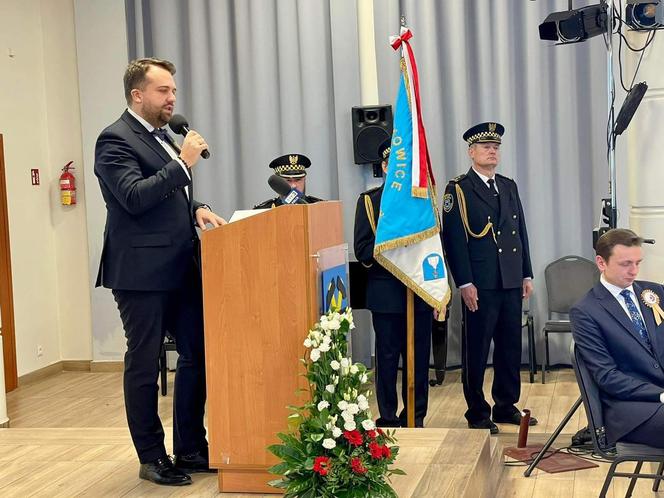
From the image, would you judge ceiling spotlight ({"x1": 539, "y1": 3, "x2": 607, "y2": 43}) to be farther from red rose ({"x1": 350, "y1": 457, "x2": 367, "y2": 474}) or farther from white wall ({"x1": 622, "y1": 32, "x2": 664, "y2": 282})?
red rose ({"x1": 350, "y1": 457, "x2": 367, "y2": 474})

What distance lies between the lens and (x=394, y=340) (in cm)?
556

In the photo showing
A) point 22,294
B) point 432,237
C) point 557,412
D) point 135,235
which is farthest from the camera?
point 22,294

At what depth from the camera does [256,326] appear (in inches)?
132

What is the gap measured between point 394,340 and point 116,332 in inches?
130

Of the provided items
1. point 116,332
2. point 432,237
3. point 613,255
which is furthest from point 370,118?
point 613,255

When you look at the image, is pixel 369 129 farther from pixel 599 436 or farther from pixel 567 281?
pixel 599 436

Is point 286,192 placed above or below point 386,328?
above

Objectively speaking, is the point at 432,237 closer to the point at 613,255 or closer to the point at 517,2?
the point at 613,255

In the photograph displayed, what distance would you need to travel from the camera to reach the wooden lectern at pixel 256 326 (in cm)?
328

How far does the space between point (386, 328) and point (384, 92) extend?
2.52m

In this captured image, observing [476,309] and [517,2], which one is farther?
[517,2]

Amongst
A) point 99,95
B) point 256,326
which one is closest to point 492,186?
point 256,326

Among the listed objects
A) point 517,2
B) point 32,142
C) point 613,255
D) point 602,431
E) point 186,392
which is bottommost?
point 602,431

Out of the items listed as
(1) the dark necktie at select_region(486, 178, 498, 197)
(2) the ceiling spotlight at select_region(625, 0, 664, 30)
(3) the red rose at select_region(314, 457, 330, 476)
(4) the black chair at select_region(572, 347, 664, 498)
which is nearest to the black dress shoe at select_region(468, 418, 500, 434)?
(1) the dark necktie at select_region(486, 178, 498, 197)
